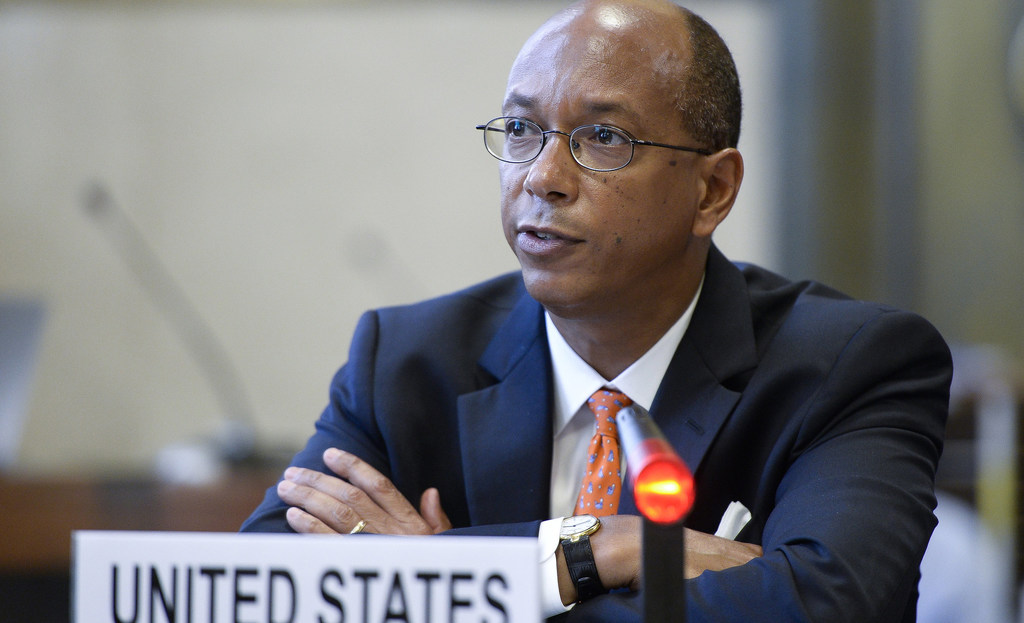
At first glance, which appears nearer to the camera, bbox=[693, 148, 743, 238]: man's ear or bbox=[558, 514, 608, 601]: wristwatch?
bbox=[558, 514, 608, 601]: wristwatch

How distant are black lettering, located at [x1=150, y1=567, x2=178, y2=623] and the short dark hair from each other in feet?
3.56

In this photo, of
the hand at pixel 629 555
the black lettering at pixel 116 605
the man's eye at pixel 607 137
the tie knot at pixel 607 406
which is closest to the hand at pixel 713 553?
the hand at pixel 629 555

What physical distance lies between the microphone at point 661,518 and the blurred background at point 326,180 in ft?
14.9

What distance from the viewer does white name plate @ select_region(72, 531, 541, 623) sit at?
3.25 feet

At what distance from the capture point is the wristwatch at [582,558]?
1450mm

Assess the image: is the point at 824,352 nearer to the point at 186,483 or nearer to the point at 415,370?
the point at 415,370

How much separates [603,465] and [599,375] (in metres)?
0.18

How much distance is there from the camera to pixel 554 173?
5.37ft

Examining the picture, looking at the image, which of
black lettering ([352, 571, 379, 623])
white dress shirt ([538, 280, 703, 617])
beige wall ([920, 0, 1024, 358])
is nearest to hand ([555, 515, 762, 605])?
white dress shirt ([538, 280, 703, 617])

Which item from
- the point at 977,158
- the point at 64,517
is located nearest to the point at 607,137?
the point at 64,517

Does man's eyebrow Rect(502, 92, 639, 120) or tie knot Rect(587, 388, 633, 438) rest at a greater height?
man's eyebrow Rect(502, 92, 639, 120)

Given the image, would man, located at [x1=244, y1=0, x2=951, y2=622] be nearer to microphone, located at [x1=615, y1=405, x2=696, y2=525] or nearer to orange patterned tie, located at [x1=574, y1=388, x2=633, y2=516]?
orange patterned tie, located at [x1=574, y1=388, x2=633, y2=516]

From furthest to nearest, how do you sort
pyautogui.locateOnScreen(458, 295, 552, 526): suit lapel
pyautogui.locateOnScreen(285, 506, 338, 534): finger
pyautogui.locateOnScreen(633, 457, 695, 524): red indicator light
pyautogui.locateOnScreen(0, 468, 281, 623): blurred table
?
pyautogui.locateOnScreen(0, 468, 281, 623): blurred table → pyautogui.locateOnScreen(458, 295, 552, 526): suit lapel → pyautogui.locateOnScreen(285, 506, 338, 534): finger → pyautogui.locateOnScreen(633, 457, 695, 524): red indicator light

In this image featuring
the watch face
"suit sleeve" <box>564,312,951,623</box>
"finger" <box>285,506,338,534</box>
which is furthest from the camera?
"finger" <box>285,506,338,534</box>
